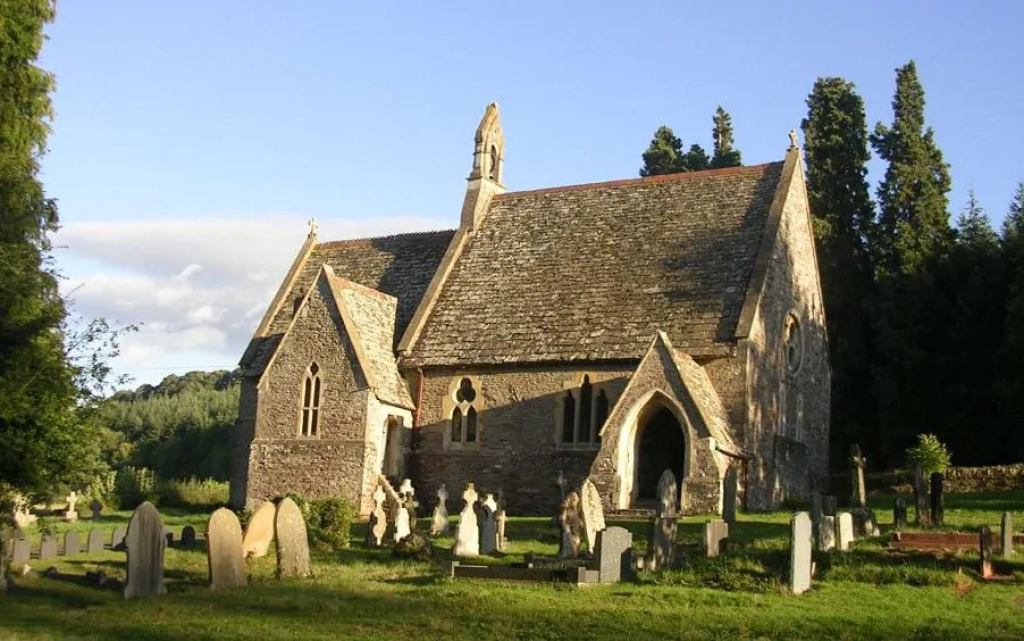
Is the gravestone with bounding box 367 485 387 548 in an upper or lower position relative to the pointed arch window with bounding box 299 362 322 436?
lower

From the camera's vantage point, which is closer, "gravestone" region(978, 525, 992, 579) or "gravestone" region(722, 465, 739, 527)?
"gravestone" region(978, 525, 992, 579)

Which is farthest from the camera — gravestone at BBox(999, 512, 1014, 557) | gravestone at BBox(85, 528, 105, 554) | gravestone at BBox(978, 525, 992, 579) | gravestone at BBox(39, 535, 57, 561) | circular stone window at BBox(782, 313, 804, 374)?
circular stone window at BBox(782, 313, 804, 374)

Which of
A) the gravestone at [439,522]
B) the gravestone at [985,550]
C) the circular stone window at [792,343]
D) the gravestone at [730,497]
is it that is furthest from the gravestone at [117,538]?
the circular stone window at [792,343]

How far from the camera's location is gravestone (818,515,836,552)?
82.4 ft

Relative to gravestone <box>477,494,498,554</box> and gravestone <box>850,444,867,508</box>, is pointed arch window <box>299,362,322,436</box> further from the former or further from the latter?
gravestone <box>850,444,867,508</box>

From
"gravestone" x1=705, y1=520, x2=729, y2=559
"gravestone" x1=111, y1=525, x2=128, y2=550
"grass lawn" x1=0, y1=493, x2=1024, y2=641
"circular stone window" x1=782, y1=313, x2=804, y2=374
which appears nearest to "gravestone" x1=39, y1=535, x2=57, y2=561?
"gravestone" x1=111, y1=525, x2=128, y2=550

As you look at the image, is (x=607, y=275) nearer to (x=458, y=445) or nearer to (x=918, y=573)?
(x=458, y=445)

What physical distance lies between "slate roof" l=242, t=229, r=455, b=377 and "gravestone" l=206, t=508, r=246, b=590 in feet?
60.9

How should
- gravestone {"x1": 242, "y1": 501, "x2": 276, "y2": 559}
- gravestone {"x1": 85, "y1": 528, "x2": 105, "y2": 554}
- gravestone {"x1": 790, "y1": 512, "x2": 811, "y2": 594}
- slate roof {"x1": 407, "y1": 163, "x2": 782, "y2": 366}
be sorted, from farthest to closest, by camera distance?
slate roof {"x1": 407, "y1": 163, "x2": 782, "y2": 366}, gravestone {"x1": 85, "y1": 528, "x2": 105, "y2": 554}, gravestone {"x1": 242, "y1": 501, "x2": 276, "y2": 559}, gravestone {"x1": 790, "y1": 512, "x2": 811, "y2": 594}

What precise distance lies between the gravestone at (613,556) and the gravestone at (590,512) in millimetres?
2777

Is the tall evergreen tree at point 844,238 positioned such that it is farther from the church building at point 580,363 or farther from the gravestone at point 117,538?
the gravestone at point 117,538

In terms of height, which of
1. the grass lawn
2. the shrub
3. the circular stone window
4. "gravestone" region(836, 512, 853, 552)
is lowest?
the grass lawn

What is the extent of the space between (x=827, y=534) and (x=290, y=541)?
9.71 metres

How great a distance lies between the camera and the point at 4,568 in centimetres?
2333
